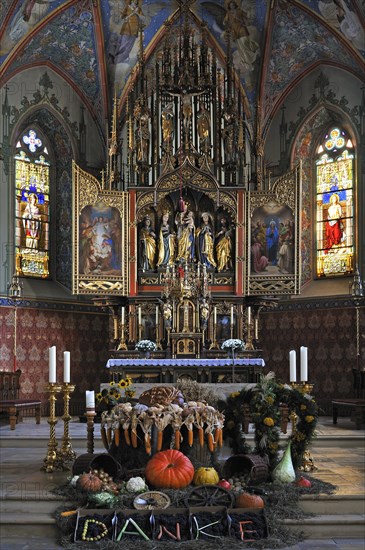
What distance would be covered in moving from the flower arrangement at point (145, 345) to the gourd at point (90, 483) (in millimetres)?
10066

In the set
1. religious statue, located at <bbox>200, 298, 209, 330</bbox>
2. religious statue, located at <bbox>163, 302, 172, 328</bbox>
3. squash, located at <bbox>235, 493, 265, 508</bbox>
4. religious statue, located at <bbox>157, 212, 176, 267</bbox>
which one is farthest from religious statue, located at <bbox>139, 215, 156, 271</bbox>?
squash, located at <bbox>235, 493, 265, 508</bbox>

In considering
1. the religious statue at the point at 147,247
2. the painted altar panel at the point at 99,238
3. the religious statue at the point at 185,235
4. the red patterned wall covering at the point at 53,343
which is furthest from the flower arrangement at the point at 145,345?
the red patterned wall covering at the point at 53,343

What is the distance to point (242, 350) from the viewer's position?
19.8 meters

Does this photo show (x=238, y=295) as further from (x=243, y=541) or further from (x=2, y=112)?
(x=243, y=541)

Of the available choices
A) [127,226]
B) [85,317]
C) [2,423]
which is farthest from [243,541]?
[85,317]

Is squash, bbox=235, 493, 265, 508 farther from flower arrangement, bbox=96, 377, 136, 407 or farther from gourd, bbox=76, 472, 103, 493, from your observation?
flower arrangement, bbox=96, 377, 136, 407

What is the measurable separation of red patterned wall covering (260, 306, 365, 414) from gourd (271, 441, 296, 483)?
10.9m

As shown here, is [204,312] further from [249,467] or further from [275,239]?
[249,467]

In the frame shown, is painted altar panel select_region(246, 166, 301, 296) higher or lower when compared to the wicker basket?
higher

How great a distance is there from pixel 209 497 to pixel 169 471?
717mm

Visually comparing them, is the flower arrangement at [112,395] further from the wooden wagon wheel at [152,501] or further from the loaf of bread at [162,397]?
the wooden wagon wheel at [152,501]

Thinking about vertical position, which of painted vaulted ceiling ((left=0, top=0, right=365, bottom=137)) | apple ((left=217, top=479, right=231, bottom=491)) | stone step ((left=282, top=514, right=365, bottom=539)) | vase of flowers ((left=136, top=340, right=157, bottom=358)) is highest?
painted vaulted ceiling ((left=0, top=0, right=365, bottom=137))

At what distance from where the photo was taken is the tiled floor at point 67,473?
341 inches

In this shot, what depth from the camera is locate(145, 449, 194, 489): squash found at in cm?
957
